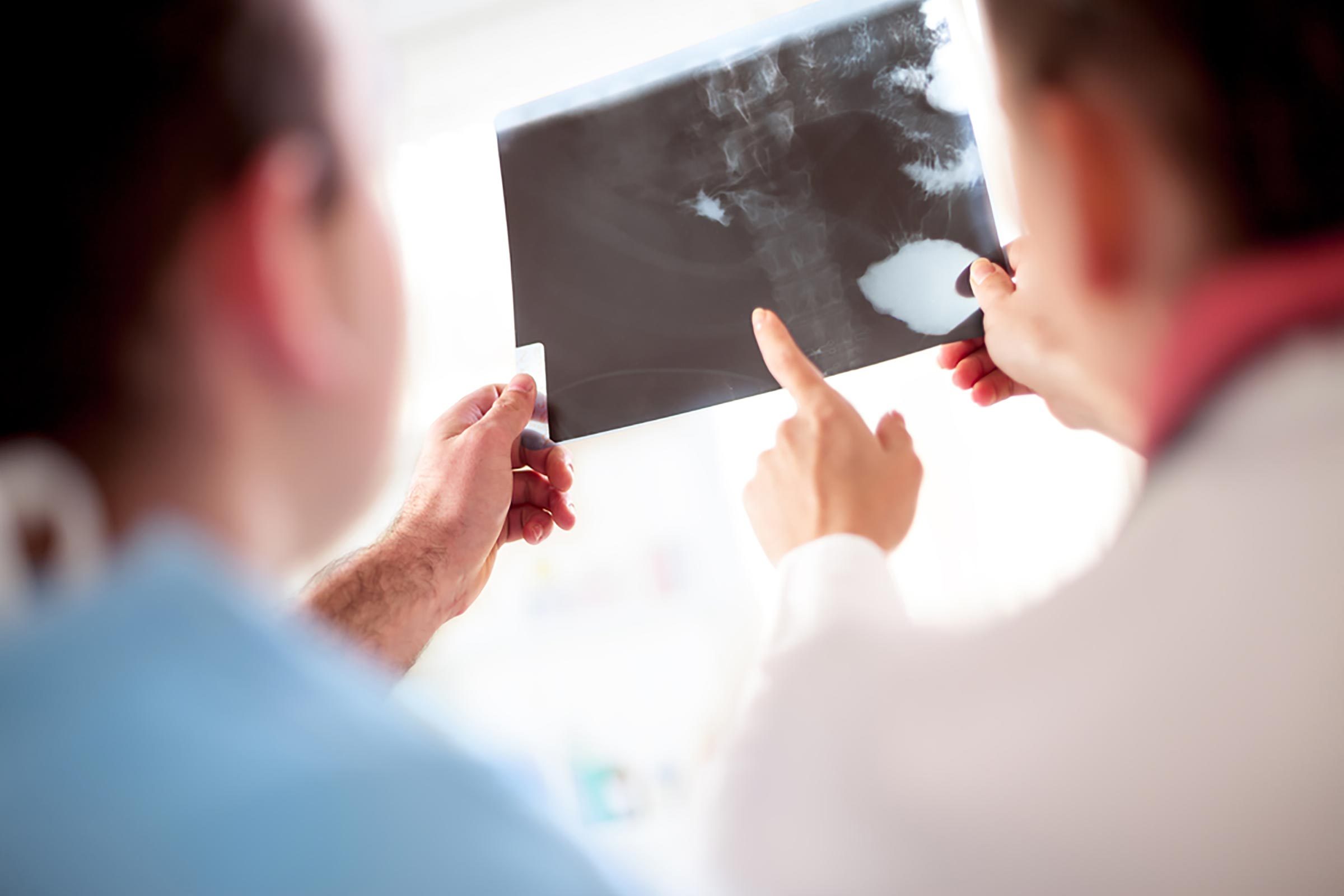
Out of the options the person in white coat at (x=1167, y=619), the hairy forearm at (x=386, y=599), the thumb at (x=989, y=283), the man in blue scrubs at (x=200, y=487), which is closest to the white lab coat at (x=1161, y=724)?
the person in white coat at (x=1167, y=619)

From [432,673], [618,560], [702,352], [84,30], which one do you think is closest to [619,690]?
[618,560]

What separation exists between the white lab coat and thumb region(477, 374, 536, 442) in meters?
0.59

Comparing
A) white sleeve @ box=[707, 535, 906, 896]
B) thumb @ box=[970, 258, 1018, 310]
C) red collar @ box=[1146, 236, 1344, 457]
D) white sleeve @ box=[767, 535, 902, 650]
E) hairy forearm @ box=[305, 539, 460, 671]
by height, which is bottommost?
white sleeve @ box=[707, 535, 906, 896]

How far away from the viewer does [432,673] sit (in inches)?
43.5

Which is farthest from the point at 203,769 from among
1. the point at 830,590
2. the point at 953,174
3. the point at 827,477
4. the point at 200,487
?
the point at 953,174

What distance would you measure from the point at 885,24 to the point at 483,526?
0.70 m

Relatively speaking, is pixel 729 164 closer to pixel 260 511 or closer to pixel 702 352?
pixel 702 352

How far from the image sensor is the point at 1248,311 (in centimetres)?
40

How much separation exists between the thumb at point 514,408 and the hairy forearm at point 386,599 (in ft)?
0.53

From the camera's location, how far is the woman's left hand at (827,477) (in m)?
0.65

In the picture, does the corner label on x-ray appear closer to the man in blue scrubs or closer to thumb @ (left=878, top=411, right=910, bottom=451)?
thumb @ (left=878, top=411, right=910, bottom=451)

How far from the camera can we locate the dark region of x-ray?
0.83m

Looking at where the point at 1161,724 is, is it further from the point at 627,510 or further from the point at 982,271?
the point at 627,510

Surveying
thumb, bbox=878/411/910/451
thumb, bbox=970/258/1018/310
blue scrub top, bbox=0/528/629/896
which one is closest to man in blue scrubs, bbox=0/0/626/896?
blue scrub top, bbox=0/528/629/896
